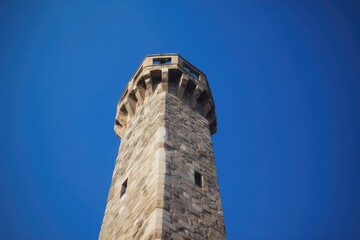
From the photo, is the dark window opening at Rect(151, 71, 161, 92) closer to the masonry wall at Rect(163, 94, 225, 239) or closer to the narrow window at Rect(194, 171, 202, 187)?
the masonry wall at Rect(163, 94, 225, 239)

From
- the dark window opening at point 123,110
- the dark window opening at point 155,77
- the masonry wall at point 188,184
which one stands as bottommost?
the masonry wall at point 188,184

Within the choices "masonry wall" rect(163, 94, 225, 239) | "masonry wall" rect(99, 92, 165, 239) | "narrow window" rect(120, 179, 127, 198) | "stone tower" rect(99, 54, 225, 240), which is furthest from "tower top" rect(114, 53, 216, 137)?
"narrow window" rect(120, 179, 127, 198)

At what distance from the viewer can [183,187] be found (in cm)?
648

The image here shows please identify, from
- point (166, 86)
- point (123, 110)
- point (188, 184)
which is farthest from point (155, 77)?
point (188, 184)

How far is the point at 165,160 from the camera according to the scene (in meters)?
6.82

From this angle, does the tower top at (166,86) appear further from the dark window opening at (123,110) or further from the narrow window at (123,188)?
the narrow window at (123,188)

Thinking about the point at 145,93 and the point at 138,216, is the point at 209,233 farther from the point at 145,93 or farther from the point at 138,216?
the point at 145,93

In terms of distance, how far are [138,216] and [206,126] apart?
156 inches

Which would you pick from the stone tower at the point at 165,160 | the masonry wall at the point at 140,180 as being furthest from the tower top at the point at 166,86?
the masonry wall at the point at 140,180

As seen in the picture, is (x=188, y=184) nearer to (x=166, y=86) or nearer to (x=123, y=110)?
(x=166, y=86)

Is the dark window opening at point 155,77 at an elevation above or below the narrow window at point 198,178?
above

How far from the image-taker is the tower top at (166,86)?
407 inches

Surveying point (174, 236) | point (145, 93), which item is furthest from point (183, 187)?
point (145, 93)

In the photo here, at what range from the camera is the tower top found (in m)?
10.3
